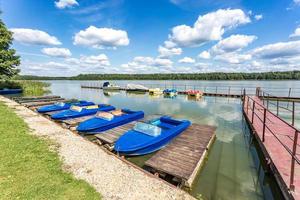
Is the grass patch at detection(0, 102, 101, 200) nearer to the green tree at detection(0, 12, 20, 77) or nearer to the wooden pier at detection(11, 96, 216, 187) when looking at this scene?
the wooden pier at detection(11, 96, 216, 187)

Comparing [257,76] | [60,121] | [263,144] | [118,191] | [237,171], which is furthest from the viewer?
[257,76]

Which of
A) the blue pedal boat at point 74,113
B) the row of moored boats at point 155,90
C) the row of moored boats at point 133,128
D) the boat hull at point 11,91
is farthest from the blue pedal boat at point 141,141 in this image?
the boat hull at point 11,91

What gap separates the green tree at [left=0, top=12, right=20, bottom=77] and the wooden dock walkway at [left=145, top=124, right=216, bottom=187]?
2807 cm

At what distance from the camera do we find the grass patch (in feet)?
11.5

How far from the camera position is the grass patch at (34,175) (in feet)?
11.5

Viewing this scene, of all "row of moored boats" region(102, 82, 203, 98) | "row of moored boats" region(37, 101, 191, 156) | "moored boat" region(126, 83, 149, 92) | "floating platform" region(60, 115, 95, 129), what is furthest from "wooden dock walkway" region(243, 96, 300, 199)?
"moored boat" region(126, 83, 149, 92)

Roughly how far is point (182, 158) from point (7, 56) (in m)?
30.0

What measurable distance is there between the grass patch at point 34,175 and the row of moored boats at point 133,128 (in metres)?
2.15

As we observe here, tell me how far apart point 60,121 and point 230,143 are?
9272mm

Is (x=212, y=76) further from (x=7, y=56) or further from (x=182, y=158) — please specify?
(x=182, y=158)

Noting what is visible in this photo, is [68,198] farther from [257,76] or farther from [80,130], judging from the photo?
[257,76]

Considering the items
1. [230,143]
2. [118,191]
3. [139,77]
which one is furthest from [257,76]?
[118,191]

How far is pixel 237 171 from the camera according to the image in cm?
584

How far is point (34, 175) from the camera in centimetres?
413
